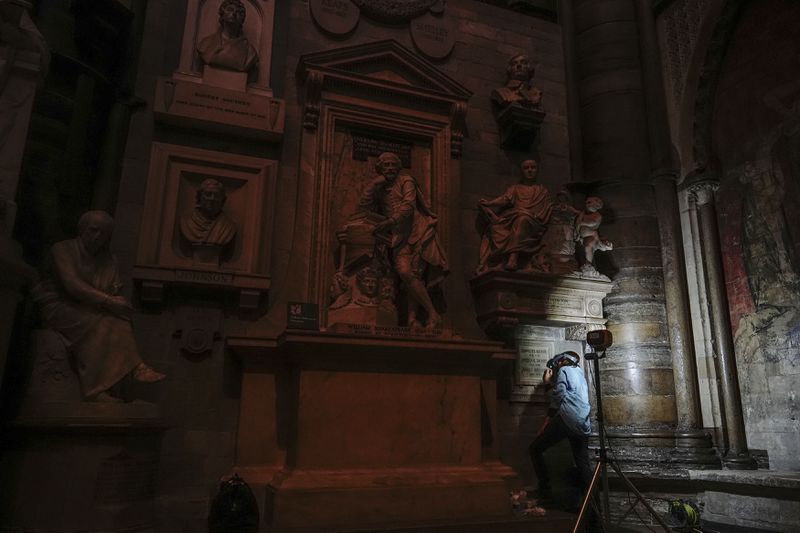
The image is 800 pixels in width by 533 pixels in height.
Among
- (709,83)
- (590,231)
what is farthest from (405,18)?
(709,83)

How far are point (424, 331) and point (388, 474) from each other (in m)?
1.37

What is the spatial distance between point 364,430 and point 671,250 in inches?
192

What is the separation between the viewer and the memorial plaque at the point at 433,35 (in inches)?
319

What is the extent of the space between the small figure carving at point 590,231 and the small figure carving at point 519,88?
64.8 inches

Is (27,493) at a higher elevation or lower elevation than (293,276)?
lower

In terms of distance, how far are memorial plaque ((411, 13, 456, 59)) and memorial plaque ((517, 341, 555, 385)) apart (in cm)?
415

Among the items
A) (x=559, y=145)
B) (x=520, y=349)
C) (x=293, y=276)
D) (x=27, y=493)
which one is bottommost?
(x=27, y=493)

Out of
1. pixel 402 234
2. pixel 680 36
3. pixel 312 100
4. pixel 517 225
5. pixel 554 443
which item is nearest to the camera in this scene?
pixel 554 443

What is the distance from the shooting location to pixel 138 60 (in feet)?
21.9

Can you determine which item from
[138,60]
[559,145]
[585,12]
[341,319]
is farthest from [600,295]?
[138,60]

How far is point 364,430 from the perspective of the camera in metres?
5.20

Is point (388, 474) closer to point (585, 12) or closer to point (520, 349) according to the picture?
point (520, 349)

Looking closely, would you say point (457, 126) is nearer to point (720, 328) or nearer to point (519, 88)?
point (519, 88)

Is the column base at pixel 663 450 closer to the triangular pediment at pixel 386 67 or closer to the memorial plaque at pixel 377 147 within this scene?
the memorial plaque at pixel 377 147
